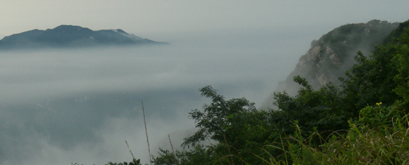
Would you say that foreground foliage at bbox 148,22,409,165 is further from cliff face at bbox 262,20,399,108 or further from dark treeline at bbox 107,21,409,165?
cliff face at bbox 262,20,399,108

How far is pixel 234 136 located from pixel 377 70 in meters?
10.7

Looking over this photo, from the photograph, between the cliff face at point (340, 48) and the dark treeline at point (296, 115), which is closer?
the dark treeline at point (296, 115)

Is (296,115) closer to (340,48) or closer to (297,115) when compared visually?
(297,115)

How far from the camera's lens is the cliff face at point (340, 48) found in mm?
74250

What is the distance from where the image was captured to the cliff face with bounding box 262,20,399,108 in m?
74.2

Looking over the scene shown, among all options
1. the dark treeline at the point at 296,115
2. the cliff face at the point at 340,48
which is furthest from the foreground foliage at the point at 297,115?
the cliff face at the point at 340,48

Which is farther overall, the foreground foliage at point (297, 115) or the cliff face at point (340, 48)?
the cliff face at point (340, 48)

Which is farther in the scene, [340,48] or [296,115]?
[340,48]

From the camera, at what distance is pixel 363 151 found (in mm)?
2676

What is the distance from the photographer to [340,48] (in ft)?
253

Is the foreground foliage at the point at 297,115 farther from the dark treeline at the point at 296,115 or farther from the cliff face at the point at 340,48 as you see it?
the cliff face at the point at 340,48

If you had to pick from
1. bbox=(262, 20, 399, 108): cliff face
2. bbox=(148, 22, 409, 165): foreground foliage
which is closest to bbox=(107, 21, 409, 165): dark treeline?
bbox=(148, 22, 409, 165): foreground foliage

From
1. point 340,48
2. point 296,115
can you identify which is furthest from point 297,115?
point 340,48

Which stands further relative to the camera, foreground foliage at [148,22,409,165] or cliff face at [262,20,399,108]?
cliff face at [262,20,399,108]
